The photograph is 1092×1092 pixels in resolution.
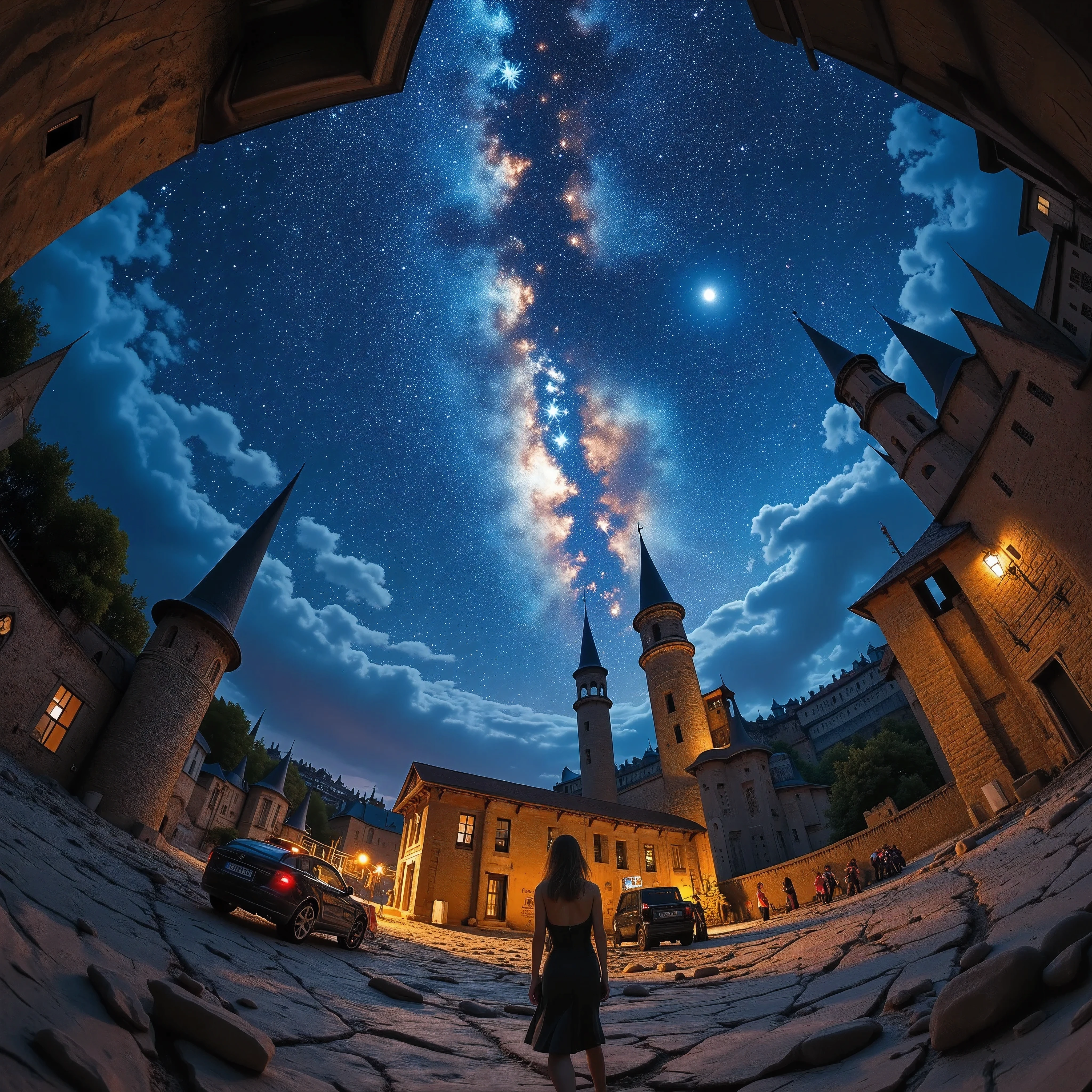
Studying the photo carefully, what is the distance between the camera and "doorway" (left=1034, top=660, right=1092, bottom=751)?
51.0 feet

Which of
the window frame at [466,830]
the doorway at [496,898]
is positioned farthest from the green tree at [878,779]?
the window frame at [466,830]

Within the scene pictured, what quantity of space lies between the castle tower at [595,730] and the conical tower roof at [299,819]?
2148cm

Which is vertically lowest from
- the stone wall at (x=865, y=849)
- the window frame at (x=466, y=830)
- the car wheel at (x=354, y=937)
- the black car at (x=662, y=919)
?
the car wheel at (x=354, y=937)

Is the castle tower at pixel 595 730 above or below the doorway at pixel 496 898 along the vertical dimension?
above

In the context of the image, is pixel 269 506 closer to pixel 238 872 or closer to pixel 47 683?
pixel 47 683

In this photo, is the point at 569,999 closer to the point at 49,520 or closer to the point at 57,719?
the point at 57,719

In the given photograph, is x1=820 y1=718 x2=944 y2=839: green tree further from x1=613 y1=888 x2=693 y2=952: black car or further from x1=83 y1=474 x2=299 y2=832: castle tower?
x1=83 y1=474 x2=299 y2=832: castle tower

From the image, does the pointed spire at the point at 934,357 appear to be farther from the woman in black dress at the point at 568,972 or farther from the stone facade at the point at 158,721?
the stone facade at the point at 158,721

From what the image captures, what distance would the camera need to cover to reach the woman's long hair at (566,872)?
11.6ft

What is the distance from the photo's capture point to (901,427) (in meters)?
26.5

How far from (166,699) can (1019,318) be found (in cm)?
3410

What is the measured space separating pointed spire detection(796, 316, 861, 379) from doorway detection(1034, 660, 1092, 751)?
65.8 feet

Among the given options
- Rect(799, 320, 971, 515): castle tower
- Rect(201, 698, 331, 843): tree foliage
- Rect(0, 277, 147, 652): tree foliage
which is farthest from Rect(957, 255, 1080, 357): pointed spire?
Rect(201, 698, 331, 843): tree foliage

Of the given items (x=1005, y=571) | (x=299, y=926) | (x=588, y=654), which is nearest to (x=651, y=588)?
(x=588, y=654)
